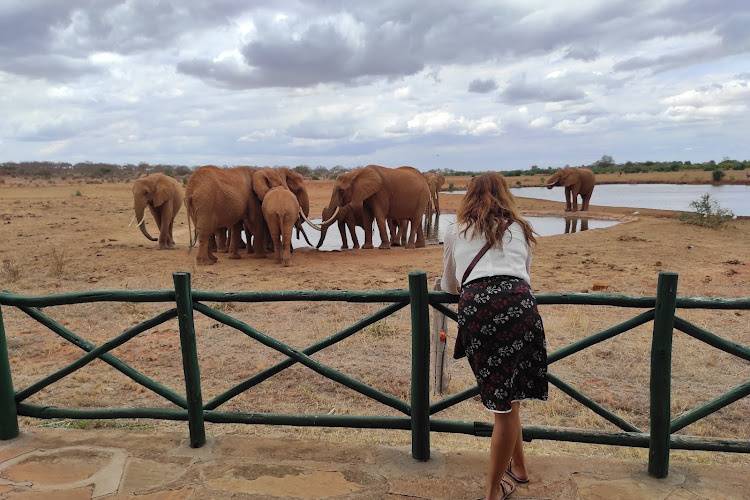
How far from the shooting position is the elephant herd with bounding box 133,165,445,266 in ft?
41.7

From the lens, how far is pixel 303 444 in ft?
13.3

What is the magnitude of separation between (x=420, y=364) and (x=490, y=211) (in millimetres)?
1100

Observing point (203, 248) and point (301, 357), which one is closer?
point (301, 357)

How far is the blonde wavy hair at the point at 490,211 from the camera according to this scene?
9.95 feet

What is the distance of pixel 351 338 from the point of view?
7430 mm

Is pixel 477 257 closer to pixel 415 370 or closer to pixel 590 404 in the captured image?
pixel 415 370

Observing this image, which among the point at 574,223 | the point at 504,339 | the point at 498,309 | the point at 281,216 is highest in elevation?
the point at 498,309

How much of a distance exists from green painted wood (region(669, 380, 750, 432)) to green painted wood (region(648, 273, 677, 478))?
0.07 m

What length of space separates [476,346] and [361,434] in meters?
2.13

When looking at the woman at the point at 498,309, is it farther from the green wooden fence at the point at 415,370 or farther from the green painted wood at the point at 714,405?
the green painted wood at the point at 714,405

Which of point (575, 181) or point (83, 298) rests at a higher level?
point (83, 298)

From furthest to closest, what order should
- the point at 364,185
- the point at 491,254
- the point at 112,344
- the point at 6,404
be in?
the point at 364,185 < the point at 6,404 < the point at 112,344 < the point at 491,254

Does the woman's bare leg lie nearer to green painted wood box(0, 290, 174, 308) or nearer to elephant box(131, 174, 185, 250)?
green painted wood box(0, 290, 174, 308)

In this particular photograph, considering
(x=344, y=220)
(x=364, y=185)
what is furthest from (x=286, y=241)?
(x=344, y=220)
